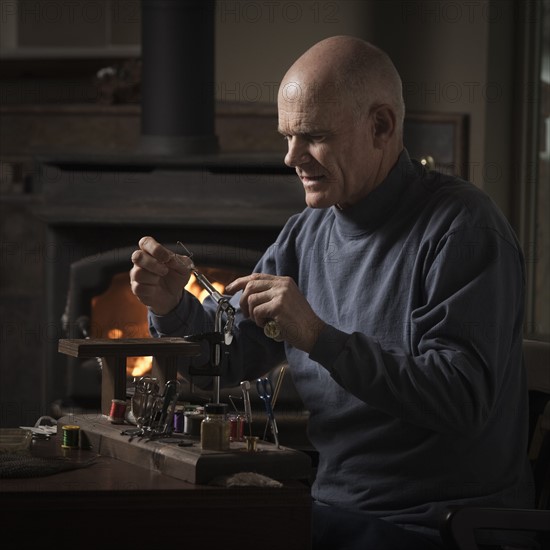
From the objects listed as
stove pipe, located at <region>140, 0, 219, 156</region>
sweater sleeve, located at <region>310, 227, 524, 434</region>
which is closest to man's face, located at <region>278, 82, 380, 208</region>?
sweater sleeve, located at <region>310, 227, 524, 434</region>

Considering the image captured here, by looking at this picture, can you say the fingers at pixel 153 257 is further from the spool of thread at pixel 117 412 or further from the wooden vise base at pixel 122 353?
the spool of thread at pixel 117 412

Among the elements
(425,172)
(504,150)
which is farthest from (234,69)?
(425,172)

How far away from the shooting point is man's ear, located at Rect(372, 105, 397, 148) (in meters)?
1.84

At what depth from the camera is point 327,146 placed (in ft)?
5.92

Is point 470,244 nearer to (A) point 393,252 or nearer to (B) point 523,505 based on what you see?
(A) point 393,252

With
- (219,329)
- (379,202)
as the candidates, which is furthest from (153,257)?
(379,202)

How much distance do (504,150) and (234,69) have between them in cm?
108

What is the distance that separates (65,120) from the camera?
170 inches

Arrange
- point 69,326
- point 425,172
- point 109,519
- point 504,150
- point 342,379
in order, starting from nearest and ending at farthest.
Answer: point 109,519 < point 342,379 < point 425,172 < point 69,326 < point 504,150

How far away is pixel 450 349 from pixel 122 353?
0.48 metres

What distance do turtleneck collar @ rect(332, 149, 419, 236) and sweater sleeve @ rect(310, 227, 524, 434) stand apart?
165mm

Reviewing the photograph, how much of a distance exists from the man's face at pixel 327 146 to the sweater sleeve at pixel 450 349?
0.21 meters

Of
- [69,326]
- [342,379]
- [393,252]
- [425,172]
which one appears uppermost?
[425,172]

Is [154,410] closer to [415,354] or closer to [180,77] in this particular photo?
Answer: [415,354]
